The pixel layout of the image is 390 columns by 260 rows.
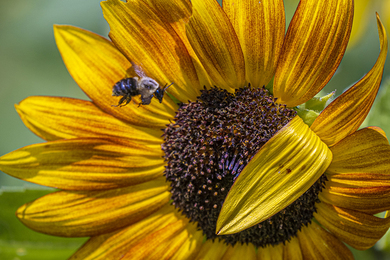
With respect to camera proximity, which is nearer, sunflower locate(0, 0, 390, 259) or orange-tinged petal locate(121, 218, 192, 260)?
sunflower locate(0, 0, 390, 259)

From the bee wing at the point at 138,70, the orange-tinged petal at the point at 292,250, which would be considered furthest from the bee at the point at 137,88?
the orange-tinged petal at the point at 292,250

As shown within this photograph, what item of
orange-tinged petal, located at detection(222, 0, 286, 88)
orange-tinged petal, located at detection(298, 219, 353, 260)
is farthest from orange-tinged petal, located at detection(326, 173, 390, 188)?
orange-tinged petal, located at detection(222, 0, 286, 88)

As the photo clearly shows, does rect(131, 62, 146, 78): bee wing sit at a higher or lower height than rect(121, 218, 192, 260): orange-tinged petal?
higher

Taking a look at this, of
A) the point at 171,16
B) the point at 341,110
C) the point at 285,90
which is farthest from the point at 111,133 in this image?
the point at 341,110

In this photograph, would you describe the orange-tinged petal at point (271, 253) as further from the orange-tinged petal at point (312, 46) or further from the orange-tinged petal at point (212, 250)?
the orange-tinged petal at point (312, 46)

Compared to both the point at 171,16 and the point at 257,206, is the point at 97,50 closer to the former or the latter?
the point at 171,16

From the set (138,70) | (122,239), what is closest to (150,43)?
(138,70)

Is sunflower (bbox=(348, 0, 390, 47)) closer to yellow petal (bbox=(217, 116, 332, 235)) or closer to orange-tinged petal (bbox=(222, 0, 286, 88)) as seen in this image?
orange-tinged petal (bbox=(222, 0, 286, 88))
